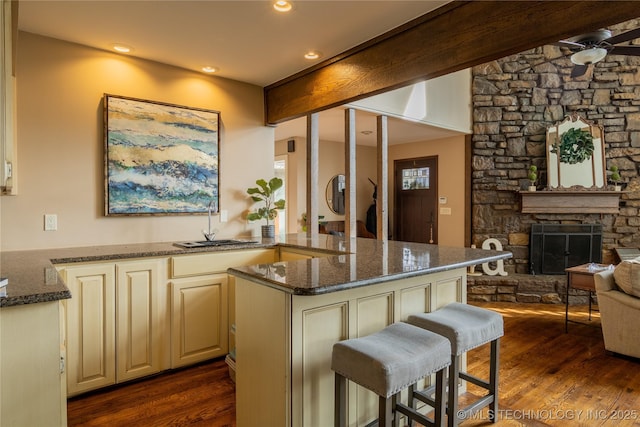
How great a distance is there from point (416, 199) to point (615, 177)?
114 inches

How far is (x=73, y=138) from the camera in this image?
2652 mm

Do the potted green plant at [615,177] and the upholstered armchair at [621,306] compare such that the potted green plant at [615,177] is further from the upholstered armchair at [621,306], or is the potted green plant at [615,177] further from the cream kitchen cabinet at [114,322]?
the cream kitchen cabinet at [114,322]

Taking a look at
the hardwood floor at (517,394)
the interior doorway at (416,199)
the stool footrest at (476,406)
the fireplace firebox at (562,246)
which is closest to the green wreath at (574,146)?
the fireplace firebox at (562,246)

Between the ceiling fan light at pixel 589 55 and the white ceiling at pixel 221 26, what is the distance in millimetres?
1641

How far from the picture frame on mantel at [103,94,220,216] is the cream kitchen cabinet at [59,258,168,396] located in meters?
0.65

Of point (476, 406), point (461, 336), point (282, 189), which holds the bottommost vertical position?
point (476, 406)

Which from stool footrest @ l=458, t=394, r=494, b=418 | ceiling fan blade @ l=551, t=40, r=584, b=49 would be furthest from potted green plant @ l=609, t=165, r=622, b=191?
stool footrest @ l=458, t=394, r=494, b=418

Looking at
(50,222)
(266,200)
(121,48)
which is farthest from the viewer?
(266,200)

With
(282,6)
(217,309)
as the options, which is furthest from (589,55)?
(217,309)

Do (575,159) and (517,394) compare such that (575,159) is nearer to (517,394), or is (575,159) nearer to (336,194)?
(336,194)

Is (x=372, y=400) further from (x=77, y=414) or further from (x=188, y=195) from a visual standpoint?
(x=188, y=195)

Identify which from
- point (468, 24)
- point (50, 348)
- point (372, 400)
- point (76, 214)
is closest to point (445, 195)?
point (468, 24)

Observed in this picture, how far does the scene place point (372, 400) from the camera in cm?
187

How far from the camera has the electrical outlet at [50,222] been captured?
255 centimetres
